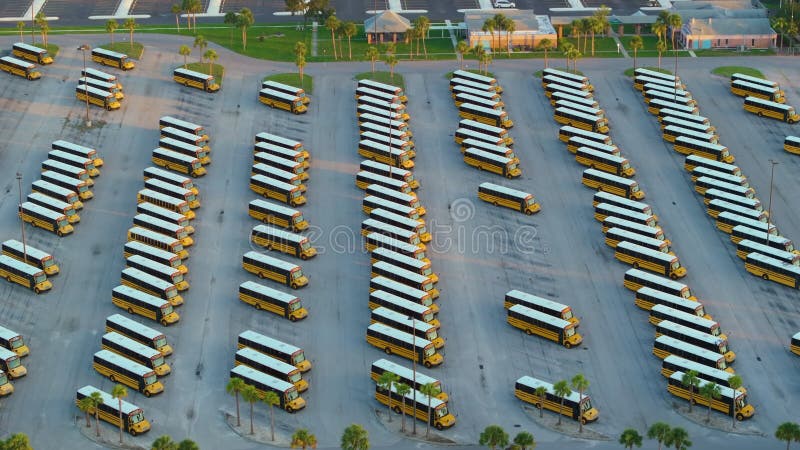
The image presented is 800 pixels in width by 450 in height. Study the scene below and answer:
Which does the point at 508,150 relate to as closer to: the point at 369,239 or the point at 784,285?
the point at 369,239

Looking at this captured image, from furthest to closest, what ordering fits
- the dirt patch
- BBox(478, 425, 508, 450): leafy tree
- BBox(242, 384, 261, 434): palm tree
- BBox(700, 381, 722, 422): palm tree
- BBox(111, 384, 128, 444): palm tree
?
the dirt patch → BBox(700, 381, 722, 422): palm tree → BBox(242, 384, 261, 434): palm tree → BBox(111, 384, 128, 444): palm tree → BBox(478, 425, 508, 450): leafy tree

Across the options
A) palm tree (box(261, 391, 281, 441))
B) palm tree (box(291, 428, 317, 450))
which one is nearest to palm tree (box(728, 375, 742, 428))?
palm tree (box(291, 428, 317, 450))

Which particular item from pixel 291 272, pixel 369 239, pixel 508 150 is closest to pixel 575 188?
pixel 508 150

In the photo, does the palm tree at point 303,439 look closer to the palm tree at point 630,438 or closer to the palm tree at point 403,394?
the palm tree at point 403,394

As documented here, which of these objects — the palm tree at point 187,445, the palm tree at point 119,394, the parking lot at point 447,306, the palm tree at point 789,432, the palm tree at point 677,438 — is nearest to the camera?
the palm tree at point 187,445

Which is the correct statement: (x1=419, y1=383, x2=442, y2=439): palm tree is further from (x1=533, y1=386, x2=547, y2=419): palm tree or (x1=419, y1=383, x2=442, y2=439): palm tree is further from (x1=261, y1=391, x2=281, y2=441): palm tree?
(x1=261, y1=391, x2=281, y2=441): palm tree

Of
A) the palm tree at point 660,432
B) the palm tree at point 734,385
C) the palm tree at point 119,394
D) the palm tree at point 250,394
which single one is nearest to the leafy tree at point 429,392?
the palm tree at point 250,394

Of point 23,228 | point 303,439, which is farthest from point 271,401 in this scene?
point 23,228
